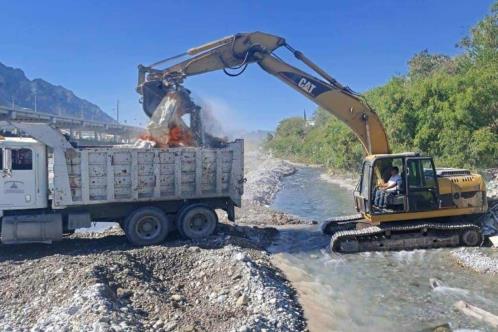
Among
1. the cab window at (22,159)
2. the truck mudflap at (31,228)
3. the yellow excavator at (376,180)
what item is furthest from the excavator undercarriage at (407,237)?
the cab window at (22,159)

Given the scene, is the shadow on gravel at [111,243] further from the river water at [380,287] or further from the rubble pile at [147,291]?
the river water at [380,287]

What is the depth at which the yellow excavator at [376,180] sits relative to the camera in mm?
11320

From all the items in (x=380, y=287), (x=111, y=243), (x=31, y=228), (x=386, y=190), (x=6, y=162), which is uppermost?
(x=6, y=162)

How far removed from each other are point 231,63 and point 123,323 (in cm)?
840

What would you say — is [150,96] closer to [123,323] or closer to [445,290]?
[123,323]

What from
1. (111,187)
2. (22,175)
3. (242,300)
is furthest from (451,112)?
(22,175)

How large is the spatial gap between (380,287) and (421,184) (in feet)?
11.3

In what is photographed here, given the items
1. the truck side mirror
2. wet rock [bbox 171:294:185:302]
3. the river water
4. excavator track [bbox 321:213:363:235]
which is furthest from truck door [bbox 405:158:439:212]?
the truck side mirror

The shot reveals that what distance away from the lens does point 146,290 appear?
779 cm

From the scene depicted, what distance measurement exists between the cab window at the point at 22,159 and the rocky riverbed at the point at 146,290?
1929mm

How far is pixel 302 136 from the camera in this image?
8825 centimetres

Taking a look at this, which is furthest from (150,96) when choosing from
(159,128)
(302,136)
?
(302,136)

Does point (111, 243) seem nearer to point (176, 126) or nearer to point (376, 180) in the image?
point (176, 126)

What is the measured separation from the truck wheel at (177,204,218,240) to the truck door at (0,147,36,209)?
11.5 ft
